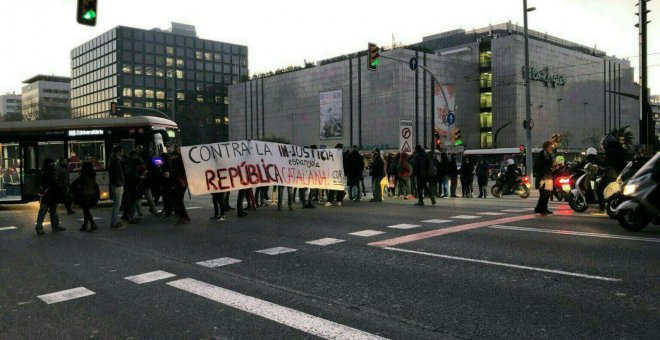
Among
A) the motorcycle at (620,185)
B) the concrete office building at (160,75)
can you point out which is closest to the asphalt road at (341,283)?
the motorcycle at (620,185)

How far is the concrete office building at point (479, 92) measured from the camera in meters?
77.4

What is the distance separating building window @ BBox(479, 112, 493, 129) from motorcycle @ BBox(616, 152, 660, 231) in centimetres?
7819

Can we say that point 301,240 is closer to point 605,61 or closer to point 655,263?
point 655,263

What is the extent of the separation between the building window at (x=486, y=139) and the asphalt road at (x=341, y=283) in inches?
3025

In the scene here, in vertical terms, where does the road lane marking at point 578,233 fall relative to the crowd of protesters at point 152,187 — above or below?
below

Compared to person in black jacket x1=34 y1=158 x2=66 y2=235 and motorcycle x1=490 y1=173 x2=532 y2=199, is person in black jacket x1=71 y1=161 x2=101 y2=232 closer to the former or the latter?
person in black jacket x1=34 y1=158 x2=66 y2=235

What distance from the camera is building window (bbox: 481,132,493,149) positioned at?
8412 centimetres

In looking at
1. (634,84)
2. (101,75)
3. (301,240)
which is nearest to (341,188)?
(301,240)

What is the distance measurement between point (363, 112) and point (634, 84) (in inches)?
2357

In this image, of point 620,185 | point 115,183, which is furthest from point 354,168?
point 620,185

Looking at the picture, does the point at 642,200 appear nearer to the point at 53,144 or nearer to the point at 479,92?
the point at 53,144

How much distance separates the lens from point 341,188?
16109mm

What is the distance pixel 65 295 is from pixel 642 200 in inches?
337

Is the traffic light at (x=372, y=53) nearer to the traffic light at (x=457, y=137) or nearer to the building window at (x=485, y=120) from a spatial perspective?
the traffic light at (x=457, y=137)
